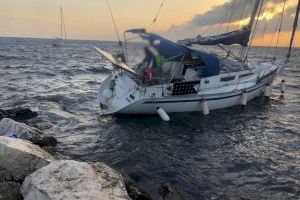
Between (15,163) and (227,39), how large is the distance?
763 inches

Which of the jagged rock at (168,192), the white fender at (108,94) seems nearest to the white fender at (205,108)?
the white fender at (108,94)

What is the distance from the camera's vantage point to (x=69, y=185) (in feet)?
26.9

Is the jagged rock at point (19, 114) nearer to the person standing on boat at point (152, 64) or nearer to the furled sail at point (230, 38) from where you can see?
the person standing on boat at point (152, 64)

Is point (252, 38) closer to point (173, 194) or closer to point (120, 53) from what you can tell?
point (120, 53)

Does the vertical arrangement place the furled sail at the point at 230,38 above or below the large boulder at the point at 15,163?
above

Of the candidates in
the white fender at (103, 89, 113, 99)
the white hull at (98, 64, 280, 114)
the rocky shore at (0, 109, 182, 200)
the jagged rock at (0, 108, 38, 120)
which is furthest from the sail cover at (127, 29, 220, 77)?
the rocky shore at (0, 109, 182, 200)

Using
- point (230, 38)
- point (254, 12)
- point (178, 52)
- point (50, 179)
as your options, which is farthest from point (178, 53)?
point (50, 179)

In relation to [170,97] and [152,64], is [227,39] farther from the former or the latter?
[170,97]

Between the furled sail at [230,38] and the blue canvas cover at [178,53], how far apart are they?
3.76 meters

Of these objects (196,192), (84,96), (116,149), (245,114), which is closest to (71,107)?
(84,96)

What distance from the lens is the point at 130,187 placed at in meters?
10.9

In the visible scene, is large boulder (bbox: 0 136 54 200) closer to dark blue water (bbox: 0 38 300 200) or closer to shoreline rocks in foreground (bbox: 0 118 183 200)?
shoreline rocks in foreground (bbox: 0 118 183 200)

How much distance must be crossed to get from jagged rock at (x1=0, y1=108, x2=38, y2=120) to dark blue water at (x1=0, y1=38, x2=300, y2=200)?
23.6 inches

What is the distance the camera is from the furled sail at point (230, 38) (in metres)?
25.0
